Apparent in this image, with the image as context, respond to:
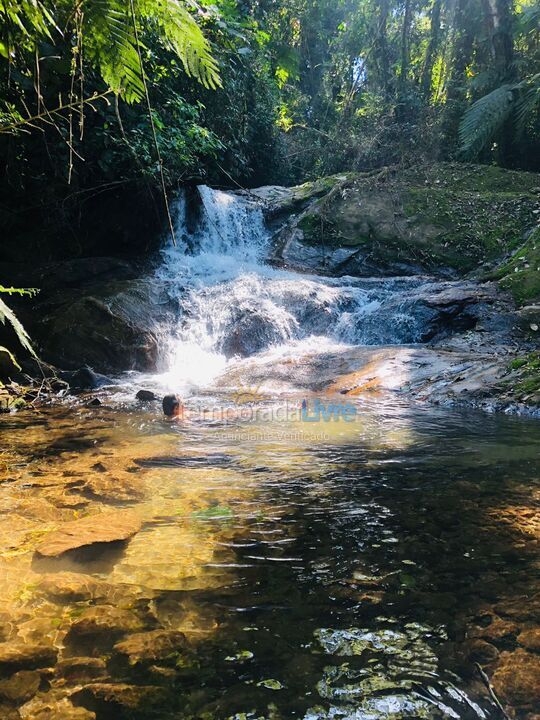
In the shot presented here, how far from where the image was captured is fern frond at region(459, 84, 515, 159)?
517 inches

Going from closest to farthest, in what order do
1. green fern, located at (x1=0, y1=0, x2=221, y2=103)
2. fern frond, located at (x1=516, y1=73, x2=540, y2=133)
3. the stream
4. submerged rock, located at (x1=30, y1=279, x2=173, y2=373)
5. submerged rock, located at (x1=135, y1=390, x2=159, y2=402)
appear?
the stream
green fern, located at (x1=0, y1=0, x2=221, y2=103)
submerged rock, located at (x1=135, y1=390, x2=159, y2=402)
submerged rock, located at (x1=30, y1=279, x2=173, y2=373)
fern frond, located at (x1=516, y1=73, x2=540, y2=133)

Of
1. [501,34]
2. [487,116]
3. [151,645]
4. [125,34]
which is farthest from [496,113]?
[151,645]

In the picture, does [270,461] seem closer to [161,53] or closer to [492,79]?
[161,53]

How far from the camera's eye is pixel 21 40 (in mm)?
2510

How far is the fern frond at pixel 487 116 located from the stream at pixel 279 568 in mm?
11039

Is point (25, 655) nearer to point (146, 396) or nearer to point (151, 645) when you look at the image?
point (151, 645)

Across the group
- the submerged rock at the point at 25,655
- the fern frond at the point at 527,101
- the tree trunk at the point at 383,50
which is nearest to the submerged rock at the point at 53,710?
the submerged rock at the point at 25,655

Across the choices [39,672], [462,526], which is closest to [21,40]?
[39,672]

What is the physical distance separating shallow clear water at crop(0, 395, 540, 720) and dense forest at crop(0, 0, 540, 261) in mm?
2167

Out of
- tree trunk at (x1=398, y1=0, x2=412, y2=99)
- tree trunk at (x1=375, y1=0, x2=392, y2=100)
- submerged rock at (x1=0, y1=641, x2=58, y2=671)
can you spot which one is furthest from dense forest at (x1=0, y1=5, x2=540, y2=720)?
tree trunk at (x1=375, y1=0, x2=392, y2=100)

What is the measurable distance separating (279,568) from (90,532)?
960mm

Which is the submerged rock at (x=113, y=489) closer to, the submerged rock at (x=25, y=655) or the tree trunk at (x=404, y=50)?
the submerged rock at (x=25, y=655)

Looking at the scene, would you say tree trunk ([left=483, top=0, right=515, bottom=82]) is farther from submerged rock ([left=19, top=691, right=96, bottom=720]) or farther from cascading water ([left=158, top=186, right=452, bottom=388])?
submerged rock ([left=19, top=691, right=96, bottom=720])

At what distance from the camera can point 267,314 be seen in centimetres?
1009
